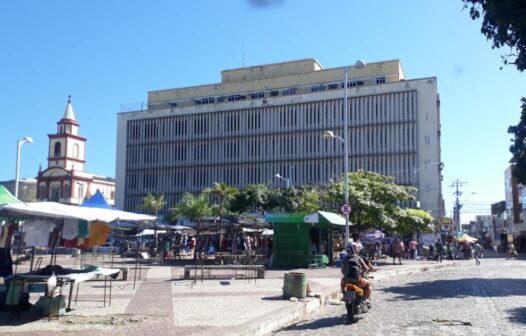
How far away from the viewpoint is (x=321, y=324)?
37.1ft

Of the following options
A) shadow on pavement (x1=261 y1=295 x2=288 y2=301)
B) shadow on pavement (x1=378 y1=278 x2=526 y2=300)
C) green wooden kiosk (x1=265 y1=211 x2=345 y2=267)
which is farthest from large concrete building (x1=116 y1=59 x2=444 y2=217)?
shadow on pavement (x1=261 y1=295 x2=288 y2=301)

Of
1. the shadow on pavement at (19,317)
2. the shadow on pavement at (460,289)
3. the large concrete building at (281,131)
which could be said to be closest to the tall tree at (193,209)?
the large concrete building at (281,131)

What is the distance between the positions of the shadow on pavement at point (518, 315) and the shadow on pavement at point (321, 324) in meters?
3.34

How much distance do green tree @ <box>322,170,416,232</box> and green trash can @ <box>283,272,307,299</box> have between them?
18984mm

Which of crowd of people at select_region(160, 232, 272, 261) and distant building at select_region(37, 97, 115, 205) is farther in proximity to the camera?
distant building at select_region(37, 97, 115, 205)

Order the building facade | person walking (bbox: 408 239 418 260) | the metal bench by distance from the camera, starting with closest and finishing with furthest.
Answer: the metal bench
person walking (bbox: 408 239 418 260)
the building facade

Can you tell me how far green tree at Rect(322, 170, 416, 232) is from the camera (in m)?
33.4

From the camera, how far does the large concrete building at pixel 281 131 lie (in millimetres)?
68062

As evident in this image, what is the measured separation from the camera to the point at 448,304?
13867 millimetres

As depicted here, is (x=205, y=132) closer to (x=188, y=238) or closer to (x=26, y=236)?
(x=188, y=238)

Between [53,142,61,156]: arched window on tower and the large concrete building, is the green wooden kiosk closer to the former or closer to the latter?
the large concrete building

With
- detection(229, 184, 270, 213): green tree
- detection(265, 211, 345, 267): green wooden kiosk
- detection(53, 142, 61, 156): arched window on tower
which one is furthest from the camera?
detection(53, 142, 61, 156): arched window on tower

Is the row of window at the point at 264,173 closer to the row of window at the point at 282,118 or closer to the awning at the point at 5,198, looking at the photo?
the row of window at the point at 282,118

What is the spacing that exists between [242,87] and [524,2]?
72.5m
